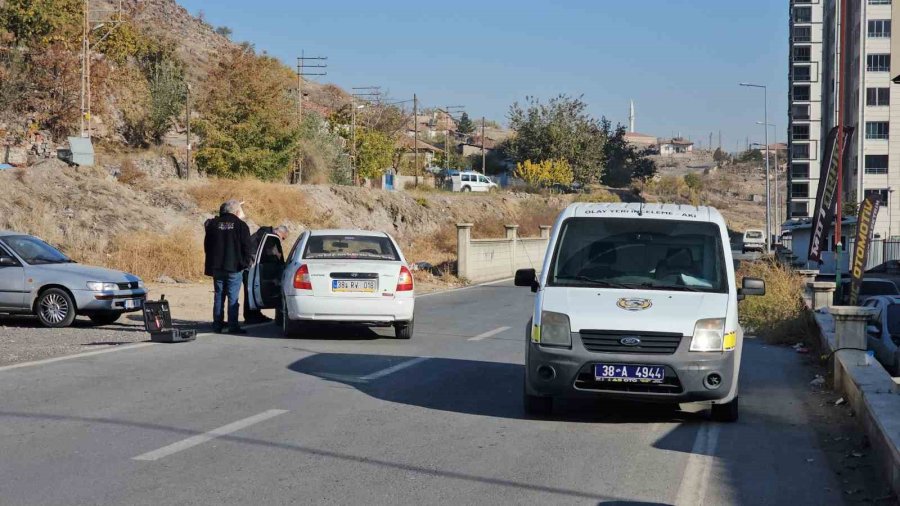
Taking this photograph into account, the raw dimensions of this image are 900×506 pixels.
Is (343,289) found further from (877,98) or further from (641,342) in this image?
(877,98)

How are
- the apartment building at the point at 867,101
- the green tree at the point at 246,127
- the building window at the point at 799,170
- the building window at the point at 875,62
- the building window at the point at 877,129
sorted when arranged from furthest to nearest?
the building window at the point at 799,170 → the building window at the point at 875,62 → the building window at the point at 877,129 → the apartment building at the point at 867,101 → the green tree at the point at 246,127

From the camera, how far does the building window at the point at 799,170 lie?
102750mm

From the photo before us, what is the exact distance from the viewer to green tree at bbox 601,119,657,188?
110 meters

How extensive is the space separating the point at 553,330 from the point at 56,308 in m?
10.1

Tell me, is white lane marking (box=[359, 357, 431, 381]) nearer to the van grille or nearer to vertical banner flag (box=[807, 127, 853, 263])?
the van grille

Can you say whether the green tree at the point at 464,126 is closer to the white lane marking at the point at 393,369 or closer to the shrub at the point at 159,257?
the shrub at the point at 159,257

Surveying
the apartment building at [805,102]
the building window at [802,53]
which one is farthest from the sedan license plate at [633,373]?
the building window at [802,53]

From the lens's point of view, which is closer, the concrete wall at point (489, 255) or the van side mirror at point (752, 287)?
the van side mirror at point (752, 287)

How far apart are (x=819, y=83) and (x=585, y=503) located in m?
106

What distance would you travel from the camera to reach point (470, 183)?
241ft

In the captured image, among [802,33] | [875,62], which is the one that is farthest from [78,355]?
[802,33]

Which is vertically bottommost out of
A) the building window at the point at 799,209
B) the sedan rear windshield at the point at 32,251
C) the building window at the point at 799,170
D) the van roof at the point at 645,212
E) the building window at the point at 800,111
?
the sedan rear windshield at the point at 32,251

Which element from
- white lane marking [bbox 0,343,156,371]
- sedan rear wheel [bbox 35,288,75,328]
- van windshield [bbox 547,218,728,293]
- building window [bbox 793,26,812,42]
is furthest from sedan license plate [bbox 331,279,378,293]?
building window [bbox 793,26,812,42]

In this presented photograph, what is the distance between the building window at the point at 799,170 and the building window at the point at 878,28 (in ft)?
83.1
